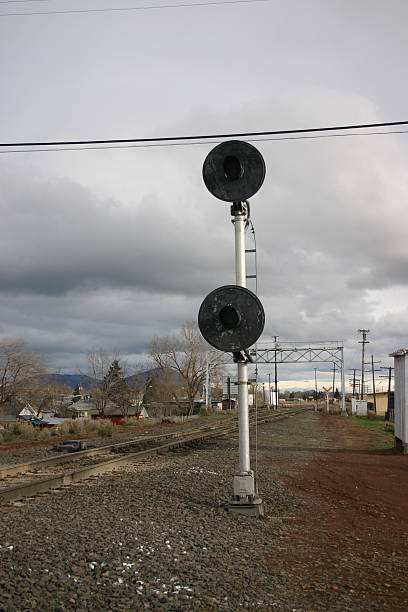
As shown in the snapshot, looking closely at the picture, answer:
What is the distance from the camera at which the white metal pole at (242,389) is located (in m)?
8.88

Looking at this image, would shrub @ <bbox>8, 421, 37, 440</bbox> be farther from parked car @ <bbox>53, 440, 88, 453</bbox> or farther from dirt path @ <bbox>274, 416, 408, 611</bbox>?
dirt path @ <bbox>274, 416, 408, 611</bbox>

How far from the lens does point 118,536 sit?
7004 millimetres

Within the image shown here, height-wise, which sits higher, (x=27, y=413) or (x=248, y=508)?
(x=248, y=508)

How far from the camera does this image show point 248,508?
869 cm

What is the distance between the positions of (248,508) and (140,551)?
2.63m

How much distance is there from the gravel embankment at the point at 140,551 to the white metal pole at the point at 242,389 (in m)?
0.83

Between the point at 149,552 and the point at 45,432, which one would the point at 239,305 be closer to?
the point at 149,552

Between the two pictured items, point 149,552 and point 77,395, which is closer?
point 149,552

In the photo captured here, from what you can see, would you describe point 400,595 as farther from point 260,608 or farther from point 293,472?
point 293,472

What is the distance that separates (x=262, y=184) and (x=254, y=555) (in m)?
5.03

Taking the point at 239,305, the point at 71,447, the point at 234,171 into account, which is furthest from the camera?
the point at 71,447

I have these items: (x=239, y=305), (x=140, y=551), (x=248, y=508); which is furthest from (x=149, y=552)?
(x=239, y=305)

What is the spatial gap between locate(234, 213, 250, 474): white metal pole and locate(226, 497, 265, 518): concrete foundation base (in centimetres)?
44

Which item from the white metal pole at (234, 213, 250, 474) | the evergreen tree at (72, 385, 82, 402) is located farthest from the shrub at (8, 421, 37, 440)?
the evergreen tree at (72, 385, 82, 402)
